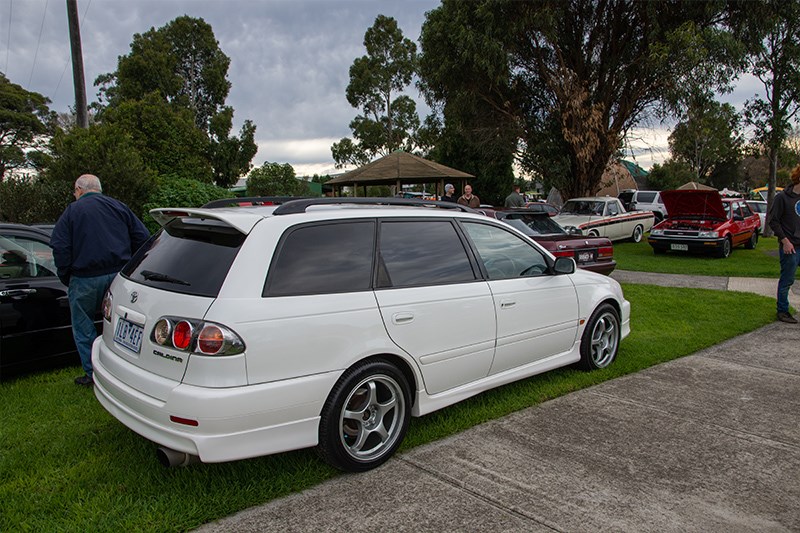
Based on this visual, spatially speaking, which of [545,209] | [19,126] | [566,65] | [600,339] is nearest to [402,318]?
[600,339]

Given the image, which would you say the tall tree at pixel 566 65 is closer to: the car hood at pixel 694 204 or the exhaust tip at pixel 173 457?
the car hood at pixel 694 204

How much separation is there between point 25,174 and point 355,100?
34.6 m

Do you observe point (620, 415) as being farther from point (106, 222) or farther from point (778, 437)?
point (106, 222)

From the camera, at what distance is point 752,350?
5816mm

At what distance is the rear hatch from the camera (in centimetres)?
275

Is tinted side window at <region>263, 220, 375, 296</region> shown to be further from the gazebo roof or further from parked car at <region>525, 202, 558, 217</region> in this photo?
the gazebo roof

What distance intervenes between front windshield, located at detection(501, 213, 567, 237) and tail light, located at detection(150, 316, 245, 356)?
6.76 metres

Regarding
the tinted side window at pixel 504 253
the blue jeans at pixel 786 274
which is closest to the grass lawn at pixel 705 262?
the blue jeans at pixel 786 274

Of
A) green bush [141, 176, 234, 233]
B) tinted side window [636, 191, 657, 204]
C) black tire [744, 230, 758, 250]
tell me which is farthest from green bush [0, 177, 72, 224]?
tinted side window [636, 191, 657, 204]

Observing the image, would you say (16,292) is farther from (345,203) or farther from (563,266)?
(563,266)

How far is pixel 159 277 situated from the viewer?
10.1 ft

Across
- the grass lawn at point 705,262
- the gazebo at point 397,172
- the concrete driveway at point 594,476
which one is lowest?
the concrete driveway at point 594,476

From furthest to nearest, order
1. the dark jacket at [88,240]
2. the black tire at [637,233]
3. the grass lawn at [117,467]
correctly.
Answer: the black tire at [637,233] < the dark jacket at [88,240] < the grass lawn at [117,467]

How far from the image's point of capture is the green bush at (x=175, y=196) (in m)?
11.1
